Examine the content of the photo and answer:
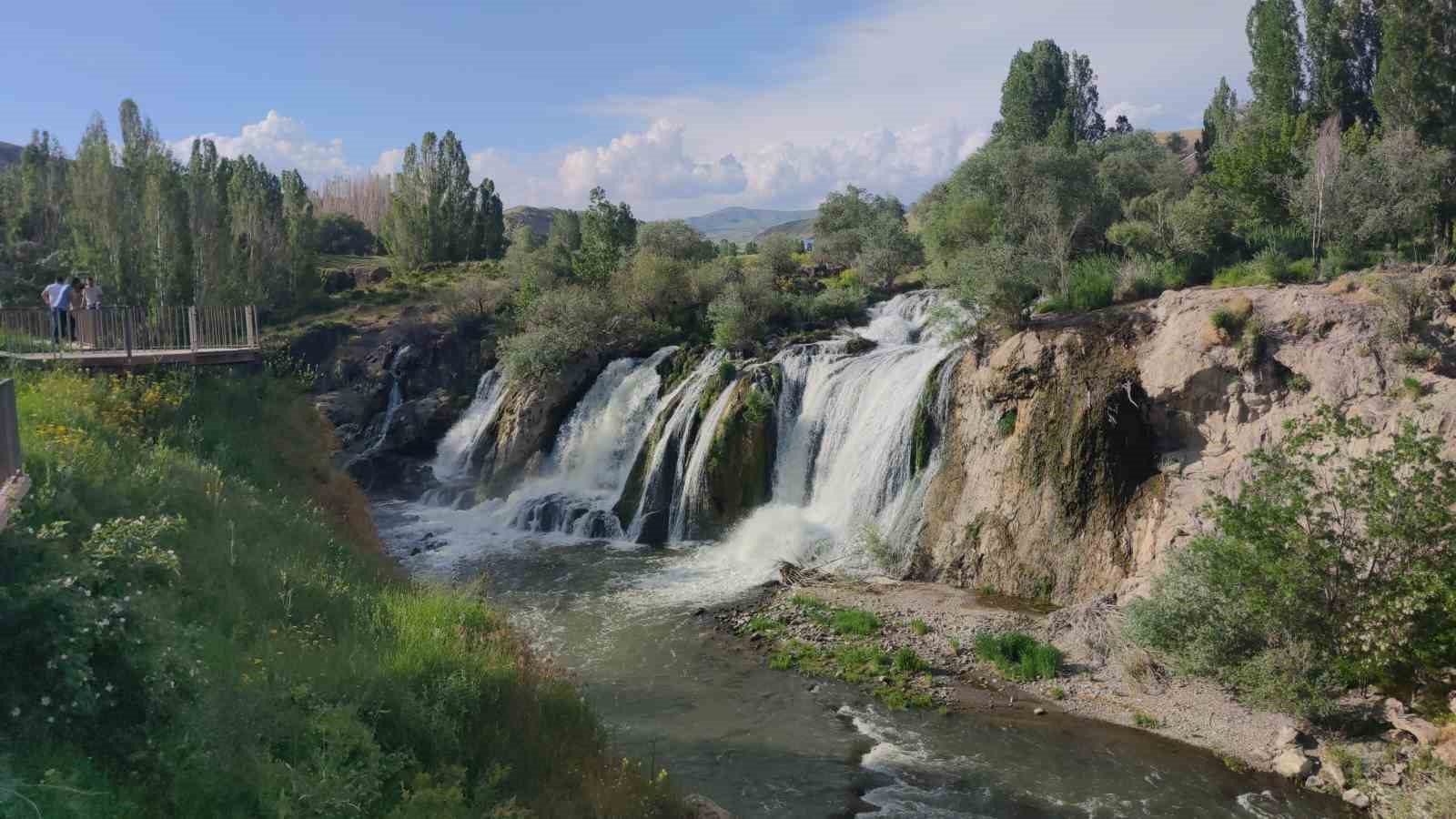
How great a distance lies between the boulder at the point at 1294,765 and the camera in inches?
430

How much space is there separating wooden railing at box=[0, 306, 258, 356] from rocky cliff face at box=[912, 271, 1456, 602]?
13.2m

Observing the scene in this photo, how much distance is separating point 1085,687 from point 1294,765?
285 cm

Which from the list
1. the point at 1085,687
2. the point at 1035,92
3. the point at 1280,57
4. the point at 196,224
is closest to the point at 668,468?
the point at 1085,687

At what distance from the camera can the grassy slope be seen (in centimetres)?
511

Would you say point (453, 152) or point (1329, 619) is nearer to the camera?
point (1329, 619)

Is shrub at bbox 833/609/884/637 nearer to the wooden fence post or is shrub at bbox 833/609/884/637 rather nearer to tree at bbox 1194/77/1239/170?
the wooden fence post

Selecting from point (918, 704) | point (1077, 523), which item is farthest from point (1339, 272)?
point (918, 704)

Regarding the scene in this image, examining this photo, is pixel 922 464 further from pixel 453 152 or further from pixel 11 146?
pixel 11 146

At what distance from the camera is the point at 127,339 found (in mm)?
12984

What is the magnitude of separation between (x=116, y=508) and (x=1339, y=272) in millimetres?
22216

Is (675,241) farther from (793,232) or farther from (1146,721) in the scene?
(793,232)

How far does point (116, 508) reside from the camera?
833 centimetres

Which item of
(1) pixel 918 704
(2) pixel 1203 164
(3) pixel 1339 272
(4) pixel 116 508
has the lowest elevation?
(1) pixel 918 704

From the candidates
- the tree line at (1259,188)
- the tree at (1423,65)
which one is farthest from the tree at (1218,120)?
the tree at (1423,65)
